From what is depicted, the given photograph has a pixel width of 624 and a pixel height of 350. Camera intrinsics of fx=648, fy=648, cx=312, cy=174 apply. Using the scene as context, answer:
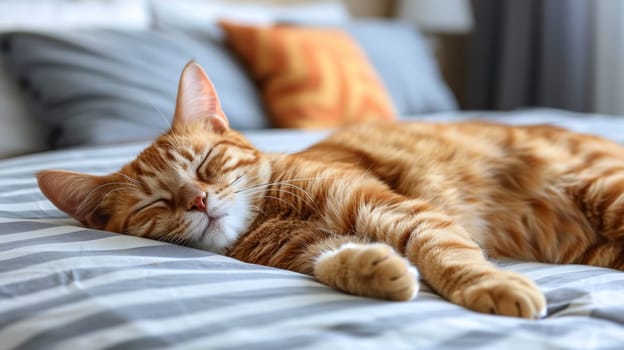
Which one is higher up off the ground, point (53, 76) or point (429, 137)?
point (53, 76)

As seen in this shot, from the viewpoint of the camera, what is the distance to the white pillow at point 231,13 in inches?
110

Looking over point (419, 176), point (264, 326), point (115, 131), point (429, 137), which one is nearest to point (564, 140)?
point (429, 137)

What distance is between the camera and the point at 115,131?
2.07 meters

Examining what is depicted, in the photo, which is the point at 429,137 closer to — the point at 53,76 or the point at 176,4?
the point at 53,76

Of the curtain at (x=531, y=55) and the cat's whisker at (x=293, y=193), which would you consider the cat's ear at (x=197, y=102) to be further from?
the curtain at (x=531, y=55)

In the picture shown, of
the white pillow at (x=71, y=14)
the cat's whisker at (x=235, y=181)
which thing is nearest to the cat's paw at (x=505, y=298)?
the cat's whisker at (x=235, y=181)

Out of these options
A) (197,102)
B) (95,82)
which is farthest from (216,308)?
(95,82)

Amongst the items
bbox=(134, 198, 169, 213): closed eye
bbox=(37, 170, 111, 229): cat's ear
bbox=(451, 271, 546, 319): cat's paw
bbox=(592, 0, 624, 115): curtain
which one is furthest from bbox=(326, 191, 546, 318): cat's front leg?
bbox=(592, 0, 624, 115): curtain

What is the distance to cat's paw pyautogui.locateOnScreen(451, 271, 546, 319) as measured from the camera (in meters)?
0.94

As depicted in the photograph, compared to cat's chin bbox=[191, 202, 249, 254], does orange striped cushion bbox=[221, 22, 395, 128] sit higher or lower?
higher

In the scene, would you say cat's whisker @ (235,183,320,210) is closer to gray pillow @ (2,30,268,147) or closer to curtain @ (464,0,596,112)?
gray pillow @ (2,30,268,147)

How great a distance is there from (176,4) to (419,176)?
1811 mm

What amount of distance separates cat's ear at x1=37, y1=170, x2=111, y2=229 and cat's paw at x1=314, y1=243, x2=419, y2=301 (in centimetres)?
55

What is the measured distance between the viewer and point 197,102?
1.49m
